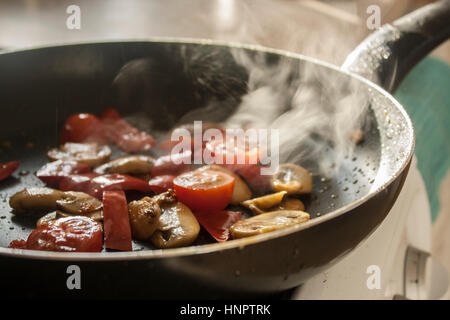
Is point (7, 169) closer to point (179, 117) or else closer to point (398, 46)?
point (179, 117)

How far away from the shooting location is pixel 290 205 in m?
0.96

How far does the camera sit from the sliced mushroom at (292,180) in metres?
0.99

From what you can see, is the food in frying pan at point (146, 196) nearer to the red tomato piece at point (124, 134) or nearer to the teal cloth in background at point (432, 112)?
the red tomato piece at point (124, 134)

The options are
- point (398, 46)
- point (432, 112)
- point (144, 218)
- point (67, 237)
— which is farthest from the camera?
point (432, 112)

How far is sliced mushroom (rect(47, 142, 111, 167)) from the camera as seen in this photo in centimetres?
112

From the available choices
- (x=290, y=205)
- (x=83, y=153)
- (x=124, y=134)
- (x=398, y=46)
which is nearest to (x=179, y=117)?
(x=124, y=134)

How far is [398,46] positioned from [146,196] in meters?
0.77

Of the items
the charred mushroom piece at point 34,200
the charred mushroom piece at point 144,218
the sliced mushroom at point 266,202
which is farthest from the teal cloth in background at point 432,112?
the charred mushroom piece at point 34,200

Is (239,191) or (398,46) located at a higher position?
(398,46)

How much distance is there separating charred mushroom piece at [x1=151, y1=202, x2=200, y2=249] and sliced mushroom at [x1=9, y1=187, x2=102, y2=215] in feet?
0.52

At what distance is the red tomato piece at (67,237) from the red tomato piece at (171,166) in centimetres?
30

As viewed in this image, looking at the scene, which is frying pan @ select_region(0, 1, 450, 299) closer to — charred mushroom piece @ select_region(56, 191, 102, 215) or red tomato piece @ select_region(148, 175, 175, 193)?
charred mushroom piece @ select_region(56, 191, 102, 215)

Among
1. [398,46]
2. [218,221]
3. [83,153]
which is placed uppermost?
[398,46]
